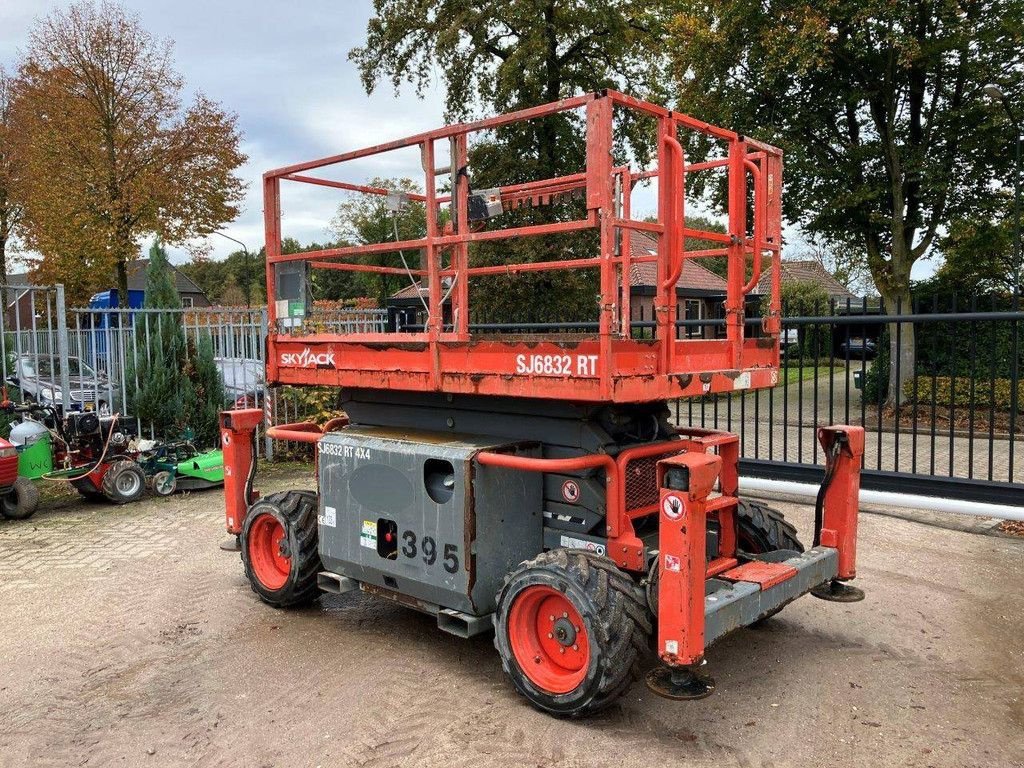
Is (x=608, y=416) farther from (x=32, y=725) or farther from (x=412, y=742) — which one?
(x=32, y=725)

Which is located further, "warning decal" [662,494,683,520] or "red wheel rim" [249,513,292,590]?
"red wheel rim" [249,513,292,590]

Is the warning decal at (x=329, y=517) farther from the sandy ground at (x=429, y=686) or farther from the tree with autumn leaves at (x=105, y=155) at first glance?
the tree with autumn leaves at (x=105, y=155)

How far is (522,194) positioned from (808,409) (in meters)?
9.03

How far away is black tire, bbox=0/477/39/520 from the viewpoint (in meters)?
7.76

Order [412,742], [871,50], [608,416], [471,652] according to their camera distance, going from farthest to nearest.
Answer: [871,50]
[471,652]
[608,416]
[412,742]

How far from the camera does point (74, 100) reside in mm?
20594

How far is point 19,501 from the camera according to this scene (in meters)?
7.76

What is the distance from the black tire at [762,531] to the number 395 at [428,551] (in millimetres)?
1766

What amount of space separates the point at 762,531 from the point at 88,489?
7014 millimetres

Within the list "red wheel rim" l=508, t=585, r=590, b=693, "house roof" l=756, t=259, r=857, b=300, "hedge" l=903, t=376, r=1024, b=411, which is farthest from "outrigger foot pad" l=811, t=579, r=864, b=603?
"house roof" l=756, t=259, r=857, b=300

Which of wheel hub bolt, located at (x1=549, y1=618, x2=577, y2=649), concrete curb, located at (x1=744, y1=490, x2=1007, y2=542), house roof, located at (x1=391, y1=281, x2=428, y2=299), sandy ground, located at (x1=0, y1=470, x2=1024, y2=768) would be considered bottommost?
sandy ground, located at (x1=0, y1=470, x2=1024, y2=768)

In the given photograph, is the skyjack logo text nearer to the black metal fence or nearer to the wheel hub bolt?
the wheel hub bolt

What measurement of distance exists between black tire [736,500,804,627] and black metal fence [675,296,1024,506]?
4.11 ft

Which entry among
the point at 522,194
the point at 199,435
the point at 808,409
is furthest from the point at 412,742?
the point at 808,409
